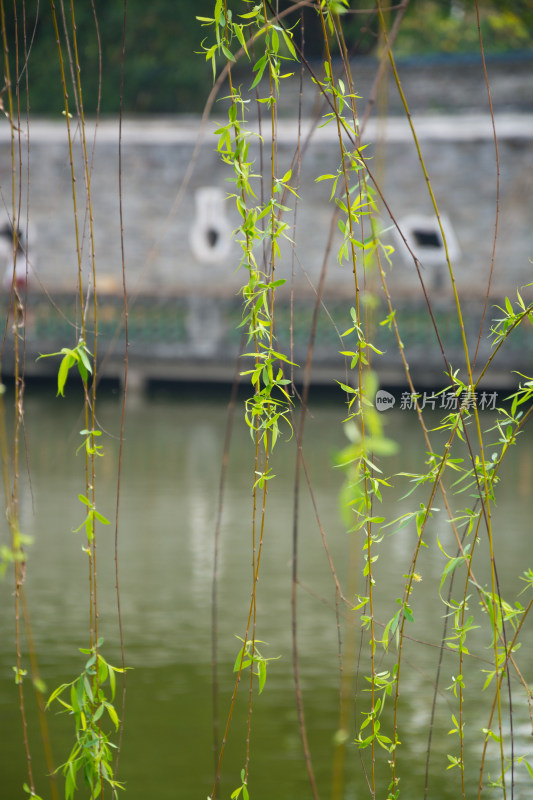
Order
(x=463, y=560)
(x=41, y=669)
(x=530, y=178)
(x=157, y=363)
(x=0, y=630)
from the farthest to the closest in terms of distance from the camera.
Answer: (x=530, y=178) < (x=157, y=363) < (x=0, y=630) < (x=41, y=669) < (x=463, y=560)

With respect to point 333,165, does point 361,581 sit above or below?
below

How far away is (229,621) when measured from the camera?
319 cm

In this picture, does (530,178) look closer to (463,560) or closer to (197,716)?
(197,716)

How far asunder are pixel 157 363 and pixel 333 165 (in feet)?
10.8

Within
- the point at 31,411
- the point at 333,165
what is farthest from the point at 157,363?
the point at 333,165

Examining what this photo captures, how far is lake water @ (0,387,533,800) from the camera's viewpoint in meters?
2.22

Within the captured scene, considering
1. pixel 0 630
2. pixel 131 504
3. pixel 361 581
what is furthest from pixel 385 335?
pixel 0 630

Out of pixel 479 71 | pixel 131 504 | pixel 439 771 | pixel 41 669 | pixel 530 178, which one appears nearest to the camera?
pixel 439 771

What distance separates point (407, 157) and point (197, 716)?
8907 mm

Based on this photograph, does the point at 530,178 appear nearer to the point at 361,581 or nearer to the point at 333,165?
the point at 333,165

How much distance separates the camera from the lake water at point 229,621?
2219mm

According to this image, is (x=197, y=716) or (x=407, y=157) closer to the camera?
(x=197, y=716)

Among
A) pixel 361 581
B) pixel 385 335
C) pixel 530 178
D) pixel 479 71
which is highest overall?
pixel 479 71

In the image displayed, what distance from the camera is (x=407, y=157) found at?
34.4ft
